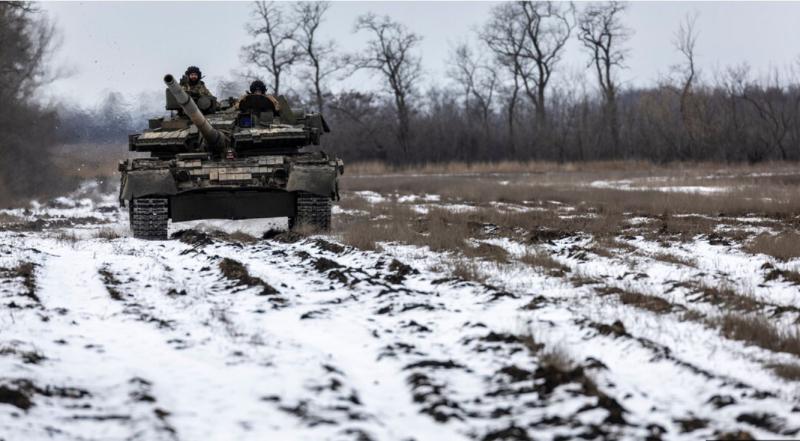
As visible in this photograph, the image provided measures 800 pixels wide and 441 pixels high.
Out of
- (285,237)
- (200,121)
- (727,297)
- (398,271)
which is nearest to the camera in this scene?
(727,297)

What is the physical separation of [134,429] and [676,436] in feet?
7.24

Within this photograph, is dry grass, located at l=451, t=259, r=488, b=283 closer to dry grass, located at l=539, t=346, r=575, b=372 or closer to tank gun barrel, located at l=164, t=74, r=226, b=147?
dry grass, located at l=539, t=346, r=575, b=372

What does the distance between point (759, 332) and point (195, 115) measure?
30.1 ft

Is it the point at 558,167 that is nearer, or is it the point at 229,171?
the point at 229,171

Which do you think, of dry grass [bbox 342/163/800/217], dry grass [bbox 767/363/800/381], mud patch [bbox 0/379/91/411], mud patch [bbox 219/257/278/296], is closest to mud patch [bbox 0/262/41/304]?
mud patch [bbox 219/257/278/296]

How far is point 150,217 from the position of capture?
1362 centimetres

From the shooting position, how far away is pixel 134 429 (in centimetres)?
407

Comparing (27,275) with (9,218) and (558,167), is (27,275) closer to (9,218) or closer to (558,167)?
(9,218)

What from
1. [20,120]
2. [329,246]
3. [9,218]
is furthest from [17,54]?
[329,246]

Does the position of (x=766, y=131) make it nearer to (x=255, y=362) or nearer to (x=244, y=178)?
(x=244, y=178)

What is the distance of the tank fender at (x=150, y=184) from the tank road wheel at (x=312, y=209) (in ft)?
5.96

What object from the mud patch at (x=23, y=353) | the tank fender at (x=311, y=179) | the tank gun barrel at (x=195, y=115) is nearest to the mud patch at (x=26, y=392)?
the mud patch at (x=23, y=353)

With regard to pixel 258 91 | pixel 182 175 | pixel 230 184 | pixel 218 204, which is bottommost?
pixel 218 204

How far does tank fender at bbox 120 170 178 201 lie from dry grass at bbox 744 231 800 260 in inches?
293
